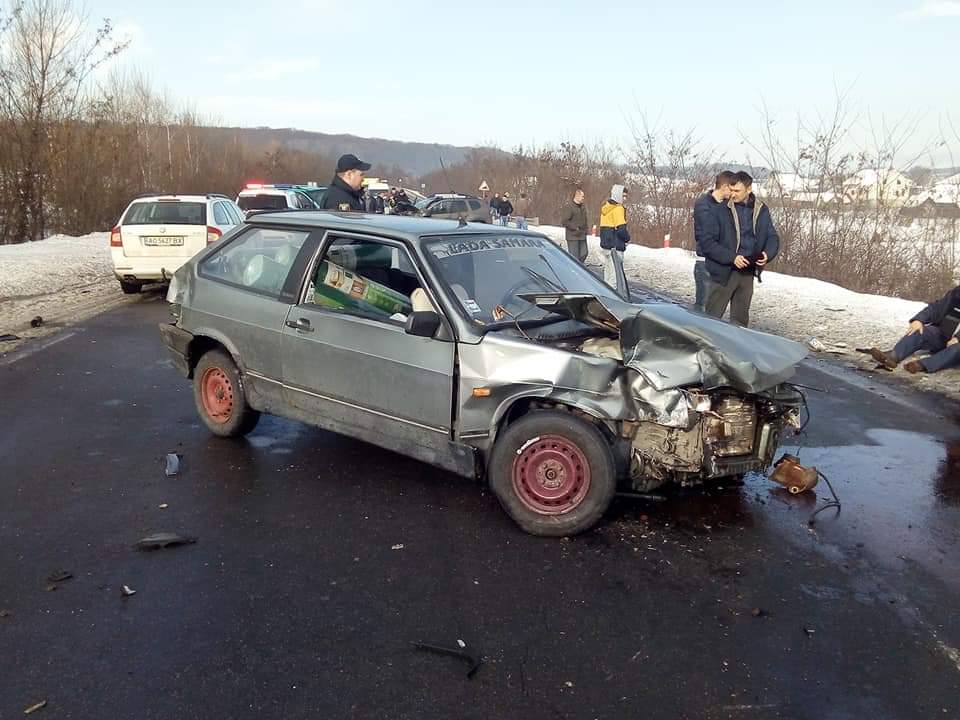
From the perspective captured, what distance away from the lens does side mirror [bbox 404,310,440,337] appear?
4332 mm

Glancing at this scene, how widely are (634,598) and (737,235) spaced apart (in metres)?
5.21

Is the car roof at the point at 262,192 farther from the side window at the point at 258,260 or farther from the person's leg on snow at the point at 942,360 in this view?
the person's leg on snow at the point at 942,360

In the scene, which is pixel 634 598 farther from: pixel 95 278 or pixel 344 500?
pixel 95 278

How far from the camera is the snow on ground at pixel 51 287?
10.9m

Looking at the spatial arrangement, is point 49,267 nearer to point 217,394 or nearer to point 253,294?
point 217,394

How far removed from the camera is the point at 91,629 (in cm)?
322

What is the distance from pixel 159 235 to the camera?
12734 mm

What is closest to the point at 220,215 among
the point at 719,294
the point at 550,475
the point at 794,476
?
the point at 719,294

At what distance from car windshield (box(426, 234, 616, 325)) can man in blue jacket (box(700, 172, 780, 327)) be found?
2815 mm

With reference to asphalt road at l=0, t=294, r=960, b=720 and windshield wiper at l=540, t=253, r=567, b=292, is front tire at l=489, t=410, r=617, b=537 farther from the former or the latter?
windshield wiper at l=540, t=253, r=567, b=292

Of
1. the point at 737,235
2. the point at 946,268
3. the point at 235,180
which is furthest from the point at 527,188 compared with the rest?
the point at 737,235

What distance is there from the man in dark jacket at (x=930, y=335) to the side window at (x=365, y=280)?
6045mm

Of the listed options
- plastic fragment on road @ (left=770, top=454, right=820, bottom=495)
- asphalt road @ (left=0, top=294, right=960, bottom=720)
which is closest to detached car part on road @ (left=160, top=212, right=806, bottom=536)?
asphalt road @ (left=0, top=294, right=960, bottom=720)

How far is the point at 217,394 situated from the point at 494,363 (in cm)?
254
